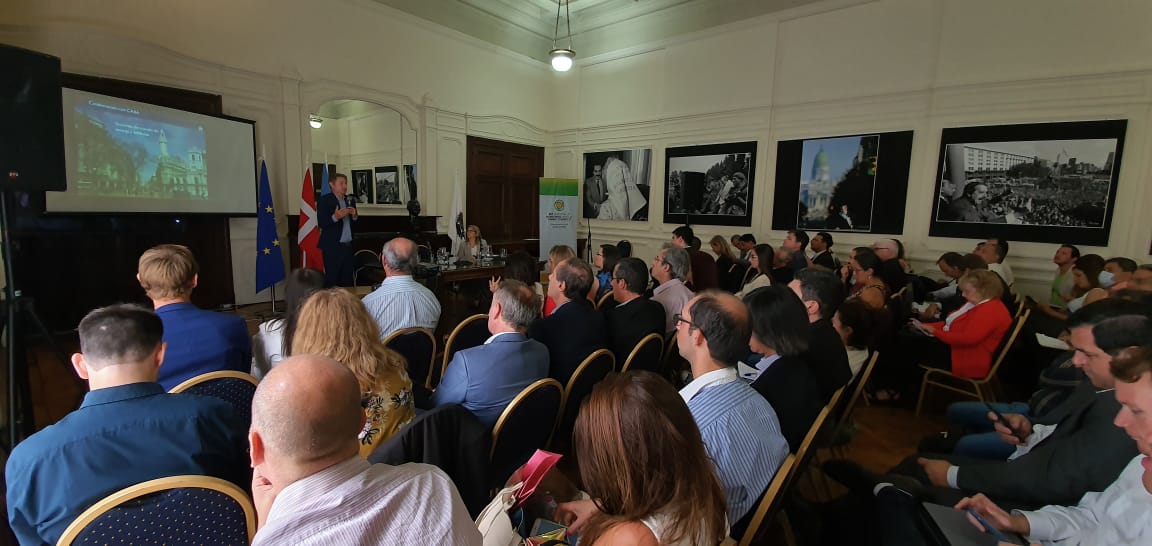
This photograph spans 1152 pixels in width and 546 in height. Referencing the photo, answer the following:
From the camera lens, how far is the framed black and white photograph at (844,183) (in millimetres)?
6320

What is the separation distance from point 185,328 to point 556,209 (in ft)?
22.7

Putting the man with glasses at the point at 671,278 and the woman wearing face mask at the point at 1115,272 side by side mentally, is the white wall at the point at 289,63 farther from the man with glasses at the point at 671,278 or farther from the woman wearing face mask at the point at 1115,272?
the woman wearing face mask at the point at 1115,272

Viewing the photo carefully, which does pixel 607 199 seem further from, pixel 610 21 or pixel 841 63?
pixel 841 63

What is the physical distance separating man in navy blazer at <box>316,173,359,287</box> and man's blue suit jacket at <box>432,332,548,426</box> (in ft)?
16.2

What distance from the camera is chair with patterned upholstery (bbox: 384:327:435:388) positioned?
2.45 metres

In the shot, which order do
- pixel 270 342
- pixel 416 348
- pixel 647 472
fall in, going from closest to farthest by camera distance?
pixel 647 472, pixel 270 342, pixel 416 348

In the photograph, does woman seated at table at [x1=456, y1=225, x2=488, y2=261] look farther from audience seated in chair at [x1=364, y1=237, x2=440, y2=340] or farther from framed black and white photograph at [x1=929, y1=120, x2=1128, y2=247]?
framed black and white photograph at [x1=929, y1=120, x2=1128, y2=247]

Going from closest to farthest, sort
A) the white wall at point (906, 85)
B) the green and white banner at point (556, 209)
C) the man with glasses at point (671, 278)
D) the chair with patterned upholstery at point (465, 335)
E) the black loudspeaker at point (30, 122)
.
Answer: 1. the black loudspeaker at point (30, 122)
2. the chair with patterned upholstery at point (465, 335)
3. the man with glasses at point (671, 278)
4. the white wall at point (906, 85)
5. the green and white banner at point (556, 209)

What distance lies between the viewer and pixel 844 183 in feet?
21.9

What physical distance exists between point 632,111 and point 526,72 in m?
2.23

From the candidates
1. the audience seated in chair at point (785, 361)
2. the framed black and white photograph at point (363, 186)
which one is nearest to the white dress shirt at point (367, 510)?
the audience seated in chair at point (785, 361)

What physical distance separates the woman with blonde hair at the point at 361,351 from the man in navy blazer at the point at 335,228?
15.8ft

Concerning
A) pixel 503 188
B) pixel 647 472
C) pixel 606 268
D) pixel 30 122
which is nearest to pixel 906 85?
pixel 606 268

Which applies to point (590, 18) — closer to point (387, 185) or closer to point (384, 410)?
point (387, 185)
